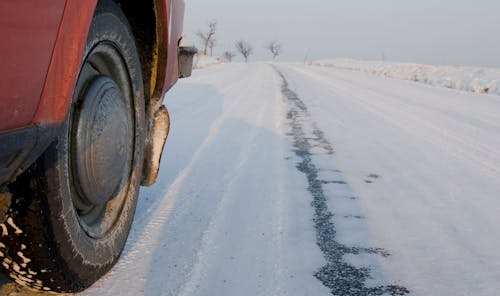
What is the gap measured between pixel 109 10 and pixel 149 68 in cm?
59

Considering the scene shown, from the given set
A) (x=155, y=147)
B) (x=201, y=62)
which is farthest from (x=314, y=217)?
(x=201, y=62)

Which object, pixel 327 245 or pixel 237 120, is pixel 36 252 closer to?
pixel 327 245

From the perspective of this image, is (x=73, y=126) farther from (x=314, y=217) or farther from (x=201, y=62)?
(x=201, y=62)

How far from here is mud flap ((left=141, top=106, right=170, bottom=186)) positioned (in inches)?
93.5

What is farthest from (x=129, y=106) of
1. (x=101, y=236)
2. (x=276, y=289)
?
(x=276, y=289)

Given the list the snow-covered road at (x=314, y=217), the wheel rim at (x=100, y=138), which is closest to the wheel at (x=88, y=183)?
the wheel rim at (x=100, y=138)

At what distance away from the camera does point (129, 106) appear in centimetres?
197

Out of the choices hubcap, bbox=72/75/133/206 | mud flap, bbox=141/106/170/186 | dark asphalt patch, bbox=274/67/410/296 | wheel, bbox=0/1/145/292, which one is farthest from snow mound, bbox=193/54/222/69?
hubcap, bbox=72/75/133/206

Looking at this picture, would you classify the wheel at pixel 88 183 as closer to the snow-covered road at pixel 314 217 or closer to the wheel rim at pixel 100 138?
the wheel rim at pixel 100 138

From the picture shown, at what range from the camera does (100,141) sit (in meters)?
1.62

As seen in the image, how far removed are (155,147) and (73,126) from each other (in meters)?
0.93

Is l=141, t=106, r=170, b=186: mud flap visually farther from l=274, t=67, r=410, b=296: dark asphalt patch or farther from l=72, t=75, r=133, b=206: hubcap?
l=274, t=67, r=410, b=296: dark asphalt patch

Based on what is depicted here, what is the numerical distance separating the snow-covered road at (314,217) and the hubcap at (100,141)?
406 millimetres

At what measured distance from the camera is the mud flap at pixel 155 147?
2.38 metres
